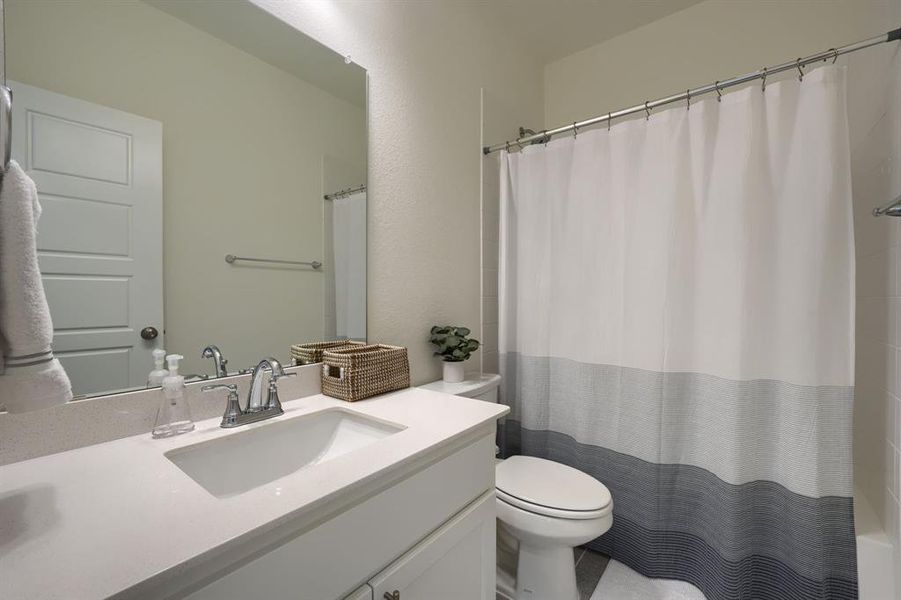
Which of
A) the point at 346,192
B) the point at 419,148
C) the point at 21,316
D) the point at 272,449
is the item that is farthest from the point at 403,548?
the point at 419,148

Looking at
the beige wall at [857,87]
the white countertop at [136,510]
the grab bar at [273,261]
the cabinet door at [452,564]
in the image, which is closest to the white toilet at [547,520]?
the cabinet door at [452,564]

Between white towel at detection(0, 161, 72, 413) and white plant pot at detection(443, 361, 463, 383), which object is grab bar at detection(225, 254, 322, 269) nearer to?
white towel at detection(0, 161, 72, 413)

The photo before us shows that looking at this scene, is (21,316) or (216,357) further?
(216,357)

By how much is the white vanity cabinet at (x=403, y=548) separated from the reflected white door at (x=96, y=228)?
1.97 feet

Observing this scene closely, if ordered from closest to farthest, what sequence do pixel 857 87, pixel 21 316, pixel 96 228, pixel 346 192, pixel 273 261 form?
pixel 21 316 → pixel 96 228 → pixel 273 261 → pixel 346 192 → pixel 857 87

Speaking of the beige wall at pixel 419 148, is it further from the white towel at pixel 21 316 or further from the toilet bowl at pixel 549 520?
the white towel at pixel 21 316

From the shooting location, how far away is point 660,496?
1457mm

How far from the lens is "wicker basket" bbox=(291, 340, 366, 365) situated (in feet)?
3.93

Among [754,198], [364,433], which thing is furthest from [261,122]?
[754,198]

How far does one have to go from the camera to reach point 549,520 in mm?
1224

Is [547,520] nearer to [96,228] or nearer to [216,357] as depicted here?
[216,357]

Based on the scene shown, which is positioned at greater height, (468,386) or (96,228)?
(96,228)

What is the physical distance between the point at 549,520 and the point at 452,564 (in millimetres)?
464

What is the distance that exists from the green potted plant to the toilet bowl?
42 centimetres
